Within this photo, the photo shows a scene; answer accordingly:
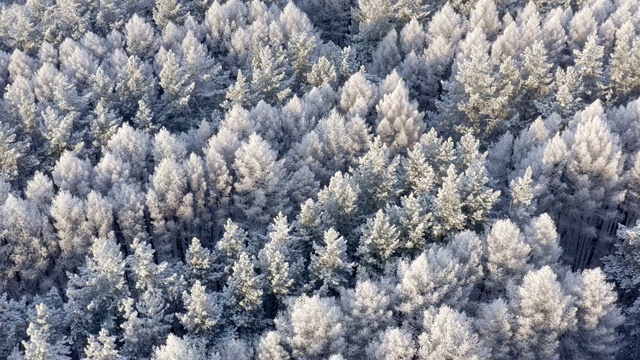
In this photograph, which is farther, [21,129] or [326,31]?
[326,31]

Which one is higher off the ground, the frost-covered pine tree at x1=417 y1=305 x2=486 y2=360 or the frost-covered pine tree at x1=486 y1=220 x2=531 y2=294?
the frost-covered pine tree at x1=486 y1=220 x2=531 y2=294

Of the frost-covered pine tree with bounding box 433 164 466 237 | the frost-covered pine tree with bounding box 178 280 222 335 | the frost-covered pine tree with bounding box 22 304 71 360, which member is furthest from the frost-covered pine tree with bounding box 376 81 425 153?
the frost-covered pine tree with bounding box 22 304 71 360

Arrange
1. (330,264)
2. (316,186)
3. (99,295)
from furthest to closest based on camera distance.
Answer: (316,186) < (330,264) < (99,295)

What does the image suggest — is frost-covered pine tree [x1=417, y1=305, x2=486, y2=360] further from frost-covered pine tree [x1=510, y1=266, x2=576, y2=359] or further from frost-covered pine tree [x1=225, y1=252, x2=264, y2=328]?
frost-covered pine tree [x1=225, y1=252, x2=264, y2=328]

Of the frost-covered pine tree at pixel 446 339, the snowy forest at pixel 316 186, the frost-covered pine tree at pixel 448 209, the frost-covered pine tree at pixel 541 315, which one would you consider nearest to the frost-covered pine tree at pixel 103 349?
the snowy forest at pixel 316 186

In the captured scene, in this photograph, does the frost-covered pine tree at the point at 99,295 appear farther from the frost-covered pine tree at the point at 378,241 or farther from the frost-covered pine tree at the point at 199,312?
the frost-covered pine tree at the point at 378,241

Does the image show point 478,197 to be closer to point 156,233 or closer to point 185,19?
point 156,233

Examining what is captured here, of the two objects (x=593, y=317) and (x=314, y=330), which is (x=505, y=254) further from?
(x=314, y=330)

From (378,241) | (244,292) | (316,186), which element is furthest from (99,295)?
(316,186)

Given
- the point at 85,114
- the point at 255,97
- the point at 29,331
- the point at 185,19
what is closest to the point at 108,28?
the point at 185,19
